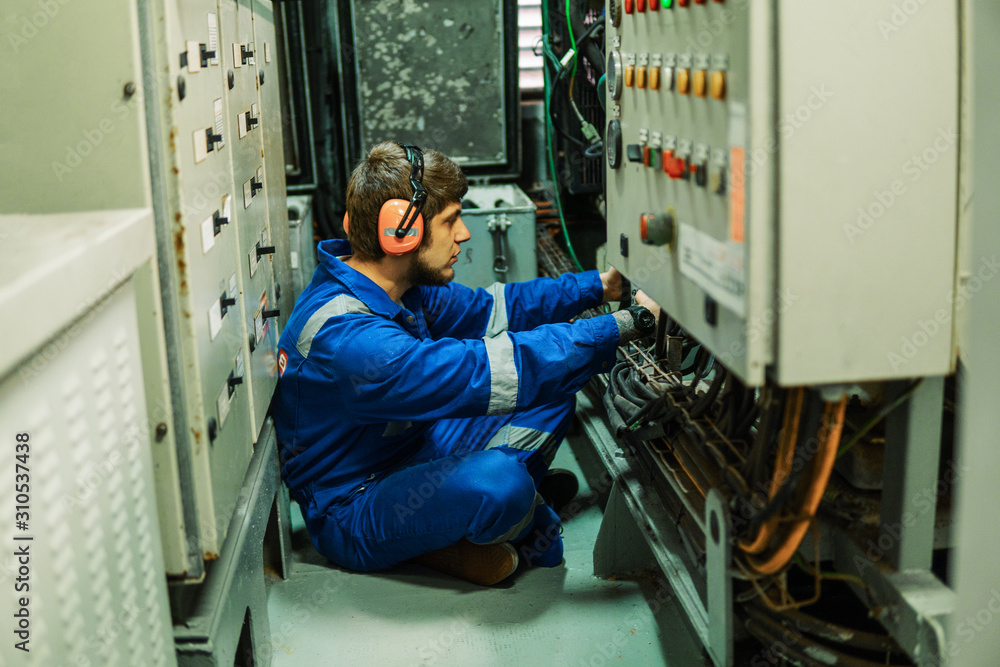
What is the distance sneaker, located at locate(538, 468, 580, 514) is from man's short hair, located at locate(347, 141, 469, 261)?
0.88 metres

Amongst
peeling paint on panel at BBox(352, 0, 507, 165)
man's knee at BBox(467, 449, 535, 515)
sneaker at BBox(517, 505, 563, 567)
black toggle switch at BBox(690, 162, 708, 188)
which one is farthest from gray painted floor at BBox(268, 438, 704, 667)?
peeling paint on panel at BBox(352, 0, 507, 165)

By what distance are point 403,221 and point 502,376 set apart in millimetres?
470

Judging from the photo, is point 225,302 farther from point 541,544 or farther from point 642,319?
point 541,544

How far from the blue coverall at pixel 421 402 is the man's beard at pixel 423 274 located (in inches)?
3.5

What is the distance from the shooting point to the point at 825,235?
1.04 metres

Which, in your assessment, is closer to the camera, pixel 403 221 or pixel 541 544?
pixel 403 221

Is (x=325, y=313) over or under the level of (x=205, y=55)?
under

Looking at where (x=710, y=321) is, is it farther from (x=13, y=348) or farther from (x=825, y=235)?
(x=13, y=348)

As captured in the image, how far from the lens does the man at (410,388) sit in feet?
5.84

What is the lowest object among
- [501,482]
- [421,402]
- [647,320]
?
[501,482]

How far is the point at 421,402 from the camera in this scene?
1.79 meters

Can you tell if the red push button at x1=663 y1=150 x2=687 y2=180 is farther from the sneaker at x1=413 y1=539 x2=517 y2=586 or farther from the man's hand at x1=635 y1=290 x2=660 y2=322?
the sneaker at x1=413 y1=539 x2=517 y2=586

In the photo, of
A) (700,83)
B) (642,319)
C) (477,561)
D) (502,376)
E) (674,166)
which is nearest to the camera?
(700,83)

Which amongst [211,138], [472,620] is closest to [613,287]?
[472,620]
